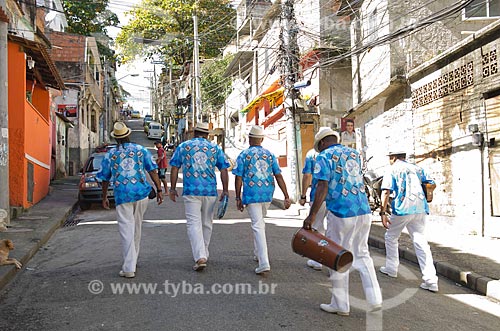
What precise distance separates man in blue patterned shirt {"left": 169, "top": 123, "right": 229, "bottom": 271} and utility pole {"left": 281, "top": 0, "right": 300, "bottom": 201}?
8.26 m

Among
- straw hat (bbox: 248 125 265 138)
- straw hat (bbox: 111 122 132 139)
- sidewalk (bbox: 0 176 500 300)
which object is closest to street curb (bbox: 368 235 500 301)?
sidewalk (bbox: 0 176 500 300)

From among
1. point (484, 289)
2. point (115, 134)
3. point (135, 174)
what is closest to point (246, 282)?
point (135, 174)

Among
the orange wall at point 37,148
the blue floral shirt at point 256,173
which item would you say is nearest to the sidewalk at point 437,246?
the orange wall at point 37,148

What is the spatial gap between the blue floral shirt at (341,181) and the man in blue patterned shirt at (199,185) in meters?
2.09

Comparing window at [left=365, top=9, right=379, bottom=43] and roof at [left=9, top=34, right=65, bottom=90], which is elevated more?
window at [left=365, top=9, right=379, bottom=43]

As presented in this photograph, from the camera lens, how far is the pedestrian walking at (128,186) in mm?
6215

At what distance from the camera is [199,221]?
658 cm

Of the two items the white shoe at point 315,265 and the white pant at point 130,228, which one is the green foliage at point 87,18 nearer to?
the white pant at point 130,228

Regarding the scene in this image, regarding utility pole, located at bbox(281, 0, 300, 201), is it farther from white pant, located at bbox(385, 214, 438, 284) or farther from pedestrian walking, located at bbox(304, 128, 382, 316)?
pedestrian walking, located at bbox(304, 128, 382, 316)

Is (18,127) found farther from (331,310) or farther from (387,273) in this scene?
(331,310)

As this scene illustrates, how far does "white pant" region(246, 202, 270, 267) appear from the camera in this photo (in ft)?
20.5

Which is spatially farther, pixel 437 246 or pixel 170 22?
pixel 170 22

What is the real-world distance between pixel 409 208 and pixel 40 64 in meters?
11.0

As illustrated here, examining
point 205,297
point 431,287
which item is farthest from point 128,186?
point 431,287
